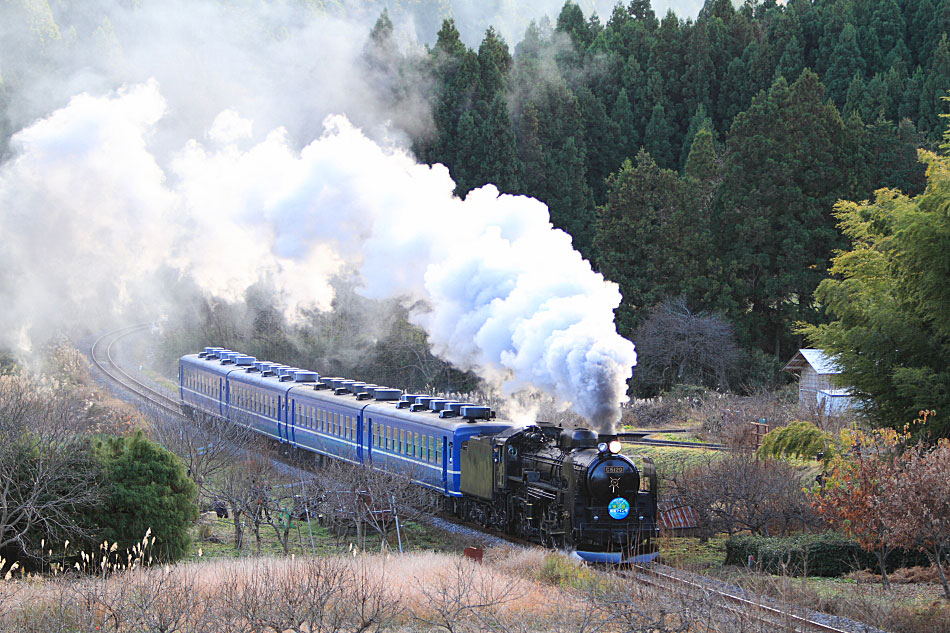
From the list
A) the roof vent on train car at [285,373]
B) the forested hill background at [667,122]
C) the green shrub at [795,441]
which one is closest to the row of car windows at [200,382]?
the roof vent on train car at [285,373]

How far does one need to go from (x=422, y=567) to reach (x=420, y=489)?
6886 millimetres

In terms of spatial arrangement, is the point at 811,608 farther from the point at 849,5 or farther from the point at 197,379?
the point at 849,5

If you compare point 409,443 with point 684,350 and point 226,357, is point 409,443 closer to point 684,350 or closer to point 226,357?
point 226,357

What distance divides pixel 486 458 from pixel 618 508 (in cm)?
377

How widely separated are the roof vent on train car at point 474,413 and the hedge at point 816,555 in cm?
612

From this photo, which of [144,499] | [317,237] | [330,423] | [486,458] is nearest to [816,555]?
[486,458]

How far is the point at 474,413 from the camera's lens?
912 inches

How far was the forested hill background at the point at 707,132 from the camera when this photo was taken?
50344 mm

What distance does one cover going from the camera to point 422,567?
16172 mm

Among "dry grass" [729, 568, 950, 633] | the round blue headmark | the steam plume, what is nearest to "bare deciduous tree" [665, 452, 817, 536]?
"dry grass" [729, 568, 950, 633]

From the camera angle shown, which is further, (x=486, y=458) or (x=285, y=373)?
(x=285, y=373)

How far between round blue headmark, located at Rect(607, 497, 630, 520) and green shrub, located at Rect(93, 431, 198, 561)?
783cm

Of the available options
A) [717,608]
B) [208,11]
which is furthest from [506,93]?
[208,11]

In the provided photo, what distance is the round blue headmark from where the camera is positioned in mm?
17531
